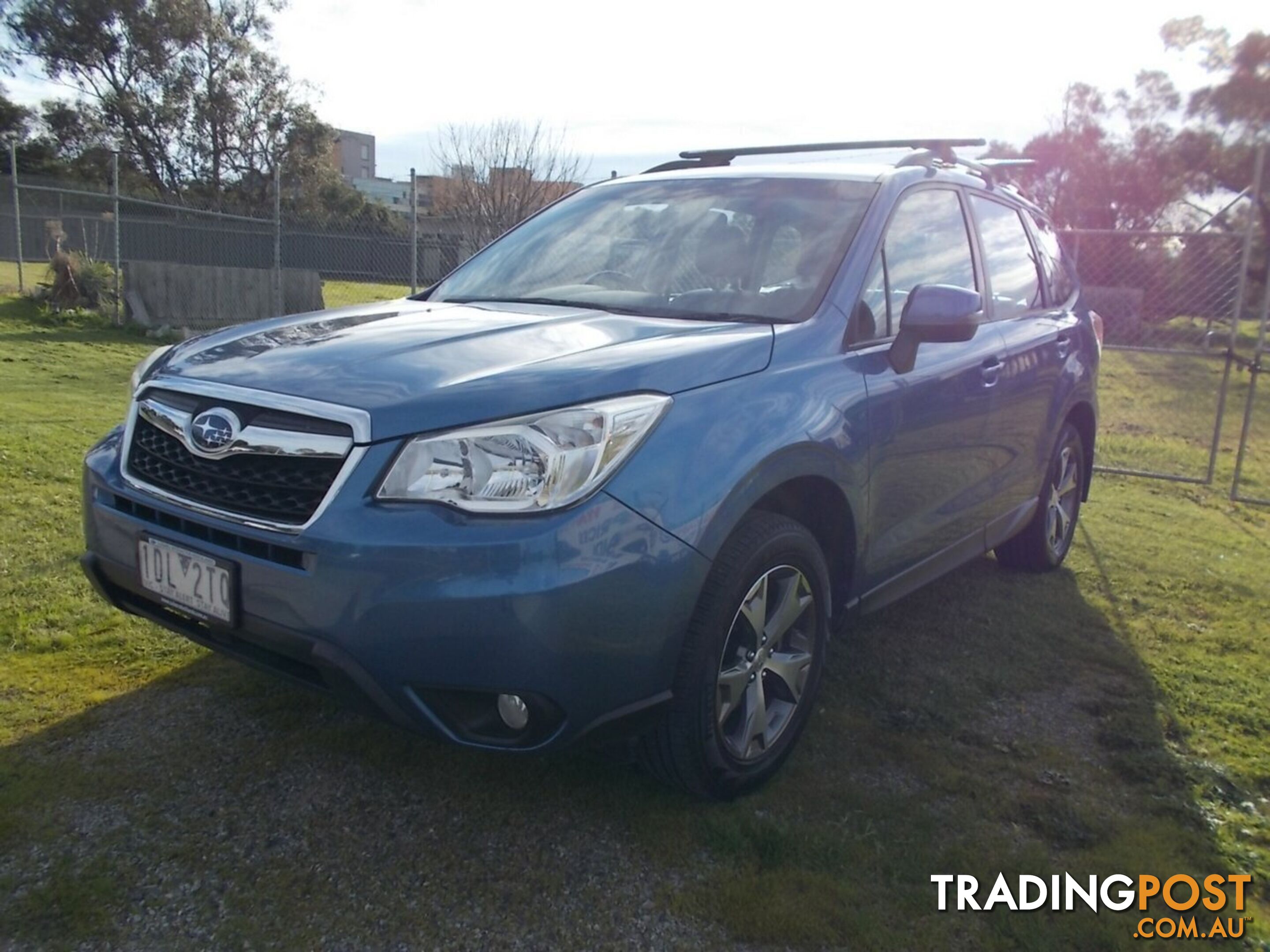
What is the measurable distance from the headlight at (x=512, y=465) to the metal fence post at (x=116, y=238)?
11.6 m

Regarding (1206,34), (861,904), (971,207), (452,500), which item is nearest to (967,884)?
(861,904)

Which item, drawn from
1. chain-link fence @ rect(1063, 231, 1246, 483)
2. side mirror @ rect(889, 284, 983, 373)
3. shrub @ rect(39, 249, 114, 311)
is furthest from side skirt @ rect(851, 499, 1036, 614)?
shrub @ rect(39, 249, 114, 311)

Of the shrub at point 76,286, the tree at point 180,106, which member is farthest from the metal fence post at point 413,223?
the tree at point 180,106

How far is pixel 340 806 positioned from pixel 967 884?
1651mm

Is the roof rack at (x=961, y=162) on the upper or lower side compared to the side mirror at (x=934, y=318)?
upper

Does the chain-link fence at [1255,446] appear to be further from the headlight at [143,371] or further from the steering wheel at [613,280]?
the headlight at [143,371]

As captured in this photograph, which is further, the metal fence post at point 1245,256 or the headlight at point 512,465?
the metal fence post at point 1245,256

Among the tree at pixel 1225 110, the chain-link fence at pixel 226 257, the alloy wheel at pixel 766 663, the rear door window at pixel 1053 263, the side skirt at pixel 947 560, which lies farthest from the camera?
the tree at pixel 1225 110

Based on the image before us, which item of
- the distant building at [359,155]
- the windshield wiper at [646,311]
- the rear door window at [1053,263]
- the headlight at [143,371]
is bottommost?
the headlight at [143,371]

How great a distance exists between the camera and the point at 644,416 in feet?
8.38

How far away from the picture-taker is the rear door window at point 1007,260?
4.44m

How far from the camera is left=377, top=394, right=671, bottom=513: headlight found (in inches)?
93.9

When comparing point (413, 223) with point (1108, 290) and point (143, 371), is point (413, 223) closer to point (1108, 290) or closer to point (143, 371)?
point (143, 371)

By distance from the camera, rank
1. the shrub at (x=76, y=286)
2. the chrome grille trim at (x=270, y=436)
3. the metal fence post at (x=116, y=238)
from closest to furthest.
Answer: the chrome grille trim at (x=270, y=436), the metal fence post at (x=116, y=238), the shrub at (x=76, y=286)
